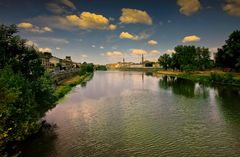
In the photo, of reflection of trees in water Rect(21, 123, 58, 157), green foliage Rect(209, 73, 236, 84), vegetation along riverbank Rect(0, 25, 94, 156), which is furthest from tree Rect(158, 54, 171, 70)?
reflection of trees in water Rect(21, 123, 58, 157)

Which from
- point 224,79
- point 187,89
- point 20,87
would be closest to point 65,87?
point 187,89

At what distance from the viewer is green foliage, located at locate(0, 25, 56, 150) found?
65.7 ft

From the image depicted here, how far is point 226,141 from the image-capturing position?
23.0 metres

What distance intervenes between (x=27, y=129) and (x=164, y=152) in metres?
12.8

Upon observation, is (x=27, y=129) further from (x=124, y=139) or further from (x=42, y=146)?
(x=124, y=139)

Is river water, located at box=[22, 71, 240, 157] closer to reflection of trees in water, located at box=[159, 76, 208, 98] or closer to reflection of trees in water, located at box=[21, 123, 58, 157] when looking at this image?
reflection of trees in water, located at box=[21, 123, 58, 157]

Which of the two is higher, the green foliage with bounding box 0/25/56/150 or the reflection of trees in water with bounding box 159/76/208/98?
the green foliage with bounding box 0/25/56/150

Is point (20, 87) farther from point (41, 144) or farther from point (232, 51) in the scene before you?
point (232, 51)

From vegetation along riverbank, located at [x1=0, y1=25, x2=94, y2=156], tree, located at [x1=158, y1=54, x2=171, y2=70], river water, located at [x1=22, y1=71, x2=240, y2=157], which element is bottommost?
river water, located at [x1=22, y1=71, x2=240, y2=157]

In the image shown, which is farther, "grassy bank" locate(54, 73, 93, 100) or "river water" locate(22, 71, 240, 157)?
"grassy bank" locate(54, 73, 93, 100)

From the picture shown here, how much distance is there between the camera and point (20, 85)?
22.0 m

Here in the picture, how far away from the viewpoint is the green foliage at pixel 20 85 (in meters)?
20.0

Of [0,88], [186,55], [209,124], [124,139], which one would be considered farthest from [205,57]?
[0,88]

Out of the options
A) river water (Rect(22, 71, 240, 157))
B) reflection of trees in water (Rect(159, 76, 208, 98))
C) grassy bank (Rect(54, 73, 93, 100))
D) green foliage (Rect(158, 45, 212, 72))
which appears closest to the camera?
river water (Rect(22, 71, 240, 157))
